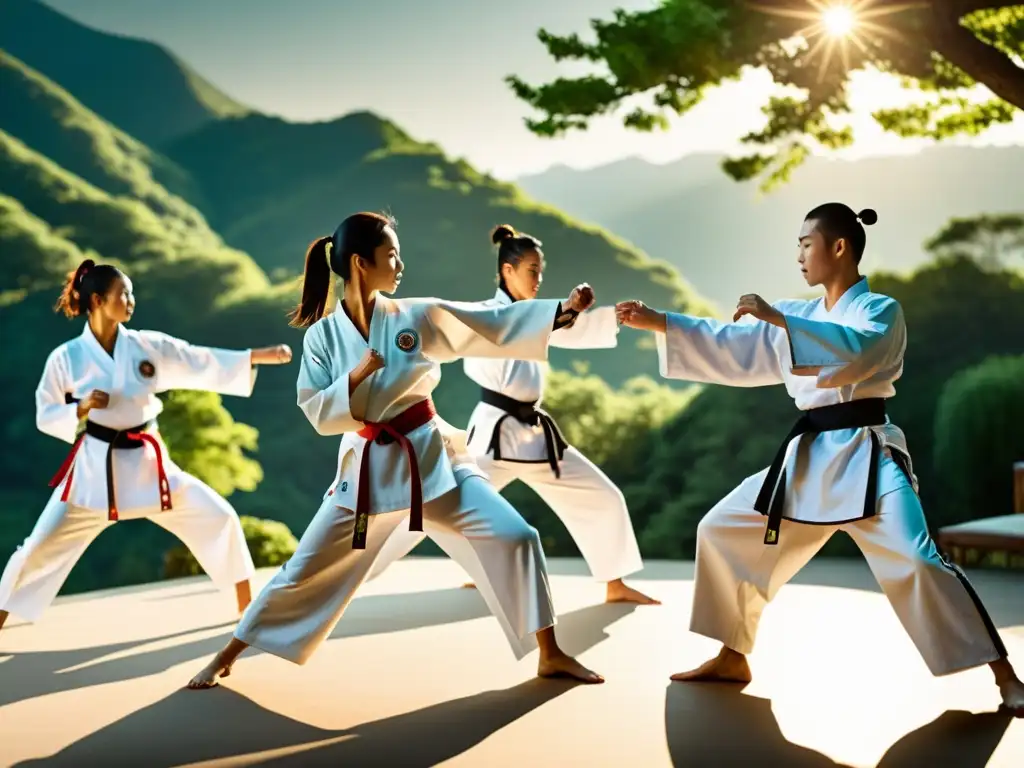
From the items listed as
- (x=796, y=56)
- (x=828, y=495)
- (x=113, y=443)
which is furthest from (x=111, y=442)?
(x=796, y=56)

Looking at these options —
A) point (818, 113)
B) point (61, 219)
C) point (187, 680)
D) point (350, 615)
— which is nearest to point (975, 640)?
point (187, 680)

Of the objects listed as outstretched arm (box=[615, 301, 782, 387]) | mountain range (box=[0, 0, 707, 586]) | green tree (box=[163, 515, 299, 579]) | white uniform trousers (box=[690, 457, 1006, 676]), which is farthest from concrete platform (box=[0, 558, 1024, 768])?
mountain range (box=[0, 0, 707, 586])

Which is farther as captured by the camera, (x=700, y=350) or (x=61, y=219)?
(x=61, y=219)

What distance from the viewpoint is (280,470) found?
39.6ft

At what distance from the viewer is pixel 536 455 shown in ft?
13.8

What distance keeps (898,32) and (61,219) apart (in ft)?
33.9

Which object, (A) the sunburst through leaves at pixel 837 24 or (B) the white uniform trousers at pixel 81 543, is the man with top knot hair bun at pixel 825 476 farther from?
(A) the sunburst through leaves at pixel 837 24

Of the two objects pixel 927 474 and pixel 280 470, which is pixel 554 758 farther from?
pixel 280 470

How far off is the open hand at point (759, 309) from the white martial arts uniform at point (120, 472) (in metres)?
1.91

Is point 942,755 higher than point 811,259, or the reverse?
Answer: point 811,259

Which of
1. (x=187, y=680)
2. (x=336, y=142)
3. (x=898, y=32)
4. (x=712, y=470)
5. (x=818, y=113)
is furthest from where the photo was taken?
(x=336, y=142)

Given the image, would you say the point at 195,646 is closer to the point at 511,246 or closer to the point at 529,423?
the point at 529,423

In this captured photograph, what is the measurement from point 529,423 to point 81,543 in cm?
173

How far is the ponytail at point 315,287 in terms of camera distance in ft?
10.1
